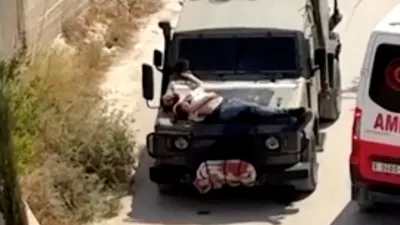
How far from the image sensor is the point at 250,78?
14672 millimetres

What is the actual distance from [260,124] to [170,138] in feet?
3.27

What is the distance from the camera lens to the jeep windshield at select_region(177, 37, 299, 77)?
1478cm

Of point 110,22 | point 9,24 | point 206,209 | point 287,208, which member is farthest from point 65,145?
point 110,22

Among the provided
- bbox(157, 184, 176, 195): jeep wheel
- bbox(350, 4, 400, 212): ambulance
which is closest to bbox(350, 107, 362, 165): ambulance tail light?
bbox(350, 4, 400, 212): ambulance

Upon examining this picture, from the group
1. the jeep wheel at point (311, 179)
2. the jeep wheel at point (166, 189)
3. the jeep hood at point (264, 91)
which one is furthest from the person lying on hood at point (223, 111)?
the jeep wheel at point (166, 189)

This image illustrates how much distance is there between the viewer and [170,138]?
1399cm

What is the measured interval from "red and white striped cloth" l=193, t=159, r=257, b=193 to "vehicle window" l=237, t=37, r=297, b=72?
1.40 m

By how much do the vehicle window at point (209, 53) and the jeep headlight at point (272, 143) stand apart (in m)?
1.31

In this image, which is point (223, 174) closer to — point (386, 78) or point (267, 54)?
point (267, 54)

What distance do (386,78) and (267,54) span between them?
2.54 metres

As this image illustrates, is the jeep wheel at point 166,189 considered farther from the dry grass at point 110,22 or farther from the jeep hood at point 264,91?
the dry grass at point 110,22

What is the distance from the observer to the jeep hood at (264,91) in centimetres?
1426

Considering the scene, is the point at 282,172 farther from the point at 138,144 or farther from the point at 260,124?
the point at 138,144

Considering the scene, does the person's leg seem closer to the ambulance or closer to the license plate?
the ambulance
